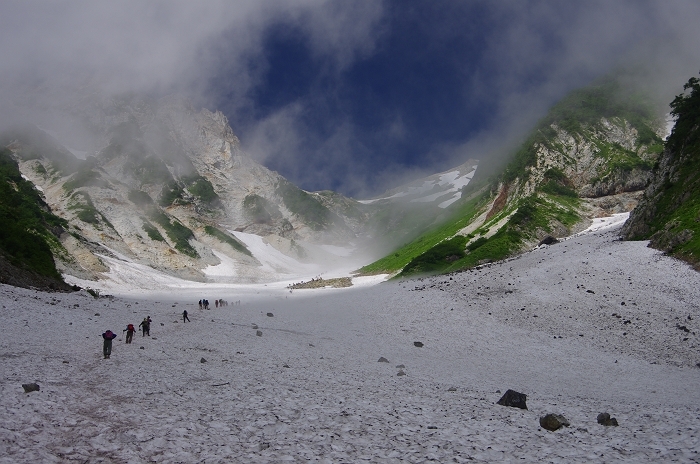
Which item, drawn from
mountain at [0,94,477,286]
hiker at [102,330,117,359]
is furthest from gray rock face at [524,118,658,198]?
hiker at [102,330,117,359]

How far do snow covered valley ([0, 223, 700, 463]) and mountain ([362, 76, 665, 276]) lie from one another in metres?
25.7

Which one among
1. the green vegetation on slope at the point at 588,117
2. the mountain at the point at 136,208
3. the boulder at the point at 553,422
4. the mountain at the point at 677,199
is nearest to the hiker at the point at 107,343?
the boulder at the point at 553,422

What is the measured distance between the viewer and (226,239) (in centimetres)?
14400

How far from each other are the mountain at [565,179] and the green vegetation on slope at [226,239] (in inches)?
2089

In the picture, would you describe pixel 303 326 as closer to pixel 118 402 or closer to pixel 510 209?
pixel 118 402

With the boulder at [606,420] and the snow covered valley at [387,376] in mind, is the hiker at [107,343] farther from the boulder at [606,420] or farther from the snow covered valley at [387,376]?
the boulder at [606,420]

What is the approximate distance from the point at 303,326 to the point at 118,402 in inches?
883

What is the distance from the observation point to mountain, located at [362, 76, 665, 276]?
213 ft

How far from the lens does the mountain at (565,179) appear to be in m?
65.0

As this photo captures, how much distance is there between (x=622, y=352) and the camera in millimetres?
22922

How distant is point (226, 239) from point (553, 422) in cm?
14071

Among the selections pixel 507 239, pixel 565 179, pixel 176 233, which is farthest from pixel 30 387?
pixel 176 233

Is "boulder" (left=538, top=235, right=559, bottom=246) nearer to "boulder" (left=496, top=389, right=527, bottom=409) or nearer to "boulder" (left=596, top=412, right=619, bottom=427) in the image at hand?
"boulder" (left=496, top=389, right=527, bottom=409)

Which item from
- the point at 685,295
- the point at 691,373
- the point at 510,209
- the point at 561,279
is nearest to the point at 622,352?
the point at 691,373
